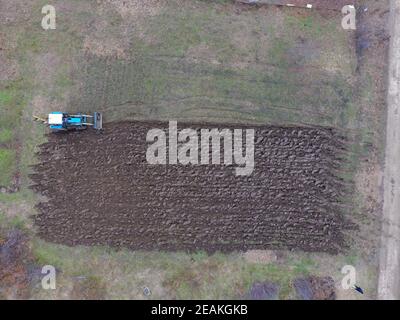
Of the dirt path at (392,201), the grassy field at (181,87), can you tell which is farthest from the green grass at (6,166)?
the dirt path at (392,201)

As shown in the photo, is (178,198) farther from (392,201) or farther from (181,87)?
(392,201)

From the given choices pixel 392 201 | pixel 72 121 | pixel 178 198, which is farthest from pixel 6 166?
pixel 392 201

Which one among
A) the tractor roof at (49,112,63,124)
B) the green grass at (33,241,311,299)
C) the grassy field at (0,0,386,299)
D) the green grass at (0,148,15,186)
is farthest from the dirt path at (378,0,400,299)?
the green grass at (0,148,15,186)

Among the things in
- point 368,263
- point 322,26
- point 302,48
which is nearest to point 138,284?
point 368,263

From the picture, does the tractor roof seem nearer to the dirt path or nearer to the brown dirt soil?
the brown dirt soil

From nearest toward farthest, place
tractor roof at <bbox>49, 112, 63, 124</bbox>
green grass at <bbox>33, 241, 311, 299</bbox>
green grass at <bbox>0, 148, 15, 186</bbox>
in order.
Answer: tractor roof at <bbox>49, 112, 63, 124</bbox>, green grass at <bbox>33, 241, 311, 299</bbox>, green grass at <bbox>0, 148, 15, 186</bbox>

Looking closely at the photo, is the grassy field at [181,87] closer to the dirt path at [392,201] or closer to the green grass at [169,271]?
the green grass at [169,271]
